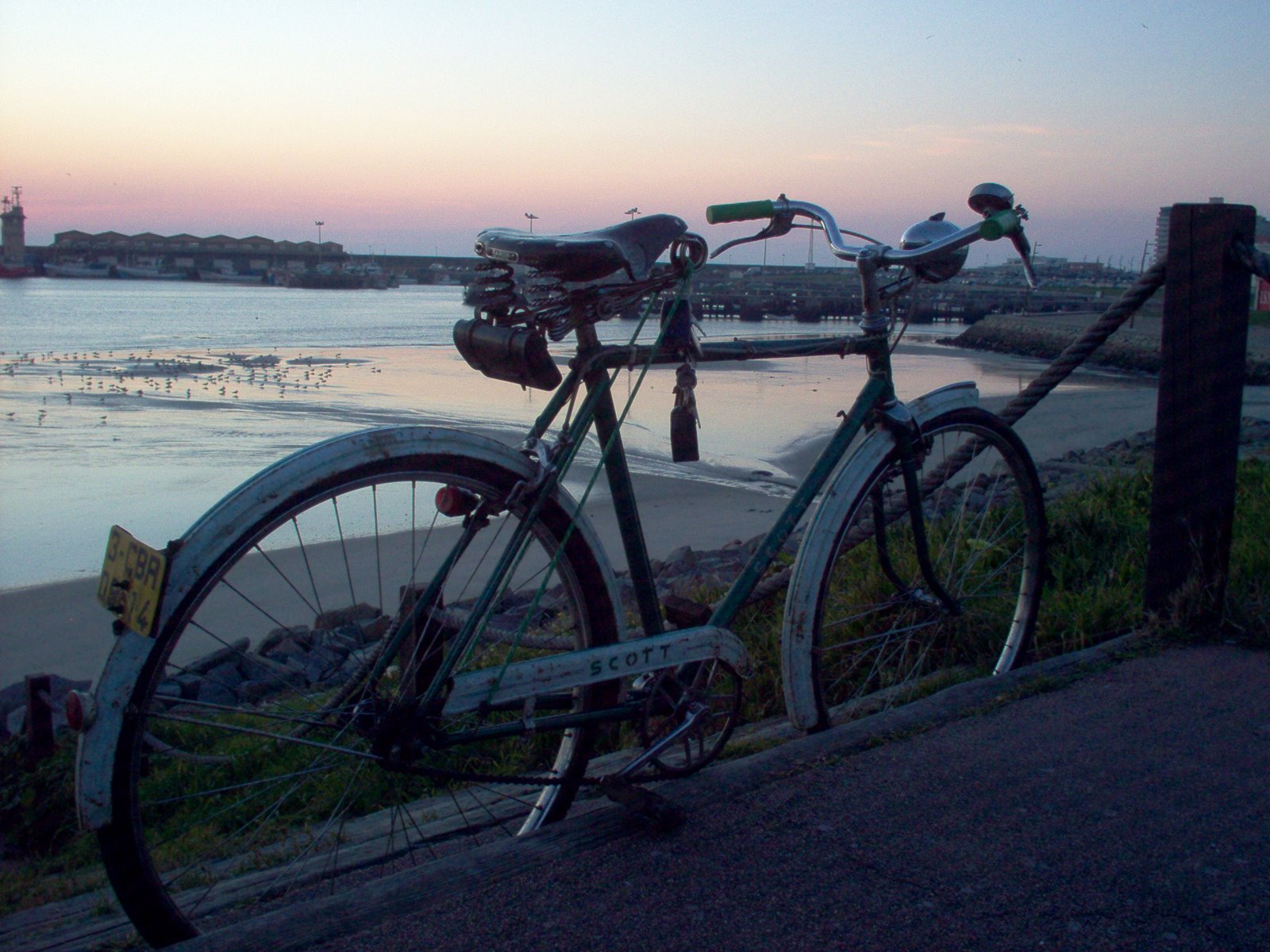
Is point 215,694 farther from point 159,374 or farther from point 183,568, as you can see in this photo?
point 159,374

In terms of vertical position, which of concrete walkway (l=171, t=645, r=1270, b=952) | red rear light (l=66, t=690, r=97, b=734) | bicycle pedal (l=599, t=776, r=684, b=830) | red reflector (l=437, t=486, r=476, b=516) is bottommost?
concrete walkway (l=171, t=645, r=1270, b=952)

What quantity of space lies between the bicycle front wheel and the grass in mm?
160

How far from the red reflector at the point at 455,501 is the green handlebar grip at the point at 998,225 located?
1347 millimetres

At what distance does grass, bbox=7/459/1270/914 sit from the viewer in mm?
3072

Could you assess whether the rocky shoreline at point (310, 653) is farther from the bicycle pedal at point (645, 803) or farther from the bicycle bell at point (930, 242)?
the bicycle bell at point (930, 242)

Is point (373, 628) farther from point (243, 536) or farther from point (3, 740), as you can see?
point (243, 536)

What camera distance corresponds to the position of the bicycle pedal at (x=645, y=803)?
84.4 inches

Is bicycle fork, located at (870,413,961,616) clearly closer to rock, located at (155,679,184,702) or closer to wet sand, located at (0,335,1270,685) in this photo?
rock, located at (155,679,184,702)

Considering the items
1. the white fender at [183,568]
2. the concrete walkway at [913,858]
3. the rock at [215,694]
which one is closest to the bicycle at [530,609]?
the white fender at [183,568]

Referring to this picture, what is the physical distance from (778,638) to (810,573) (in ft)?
5.12

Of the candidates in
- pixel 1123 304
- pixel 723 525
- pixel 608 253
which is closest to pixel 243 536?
pixel 608 253

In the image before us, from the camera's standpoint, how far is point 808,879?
1.99m

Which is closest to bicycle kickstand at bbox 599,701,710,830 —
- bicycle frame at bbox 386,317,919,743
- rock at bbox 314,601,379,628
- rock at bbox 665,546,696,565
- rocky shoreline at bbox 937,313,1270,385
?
bicycle frame at bbox 386,317,919,743

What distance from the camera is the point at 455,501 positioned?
203 centimetres
